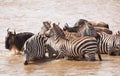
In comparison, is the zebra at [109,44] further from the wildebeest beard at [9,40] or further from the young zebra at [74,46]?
the wildebeest beard at [9,40]

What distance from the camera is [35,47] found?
→ 38.0ft

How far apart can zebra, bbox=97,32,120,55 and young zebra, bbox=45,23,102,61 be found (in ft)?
2.74

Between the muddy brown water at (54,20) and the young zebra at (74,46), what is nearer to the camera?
the muddy brown water at (54,20)

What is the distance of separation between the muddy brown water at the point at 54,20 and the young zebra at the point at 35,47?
20 cm

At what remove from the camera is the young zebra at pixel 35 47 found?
11.4 metres

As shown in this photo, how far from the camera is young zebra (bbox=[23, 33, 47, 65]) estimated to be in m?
11.4

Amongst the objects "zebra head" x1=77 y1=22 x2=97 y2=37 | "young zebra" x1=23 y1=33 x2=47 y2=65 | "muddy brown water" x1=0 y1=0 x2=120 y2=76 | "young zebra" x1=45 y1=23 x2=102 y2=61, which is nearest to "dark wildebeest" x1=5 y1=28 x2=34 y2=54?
"muddy brown water" x1=0 y1=0 x2=120 y2=76

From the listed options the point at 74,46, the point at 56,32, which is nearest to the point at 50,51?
the point at 56,32

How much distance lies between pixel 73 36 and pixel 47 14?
956 centimetres

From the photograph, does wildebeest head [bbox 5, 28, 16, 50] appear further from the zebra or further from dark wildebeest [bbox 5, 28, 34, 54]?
the zebra

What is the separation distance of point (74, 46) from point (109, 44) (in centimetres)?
130

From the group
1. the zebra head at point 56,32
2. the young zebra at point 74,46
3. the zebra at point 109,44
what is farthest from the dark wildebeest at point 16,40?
the zebra at point 109,44

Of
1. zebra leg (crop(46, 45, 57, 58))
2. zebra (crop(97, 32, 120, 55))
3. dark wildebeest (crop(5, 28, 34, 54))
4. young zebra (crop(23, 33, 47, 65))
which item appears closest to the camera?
young zebra (crop(23, 33, 47, 65))

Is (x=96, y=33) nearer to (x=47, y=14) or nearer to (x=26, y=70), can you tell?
(x=26, y=70)
